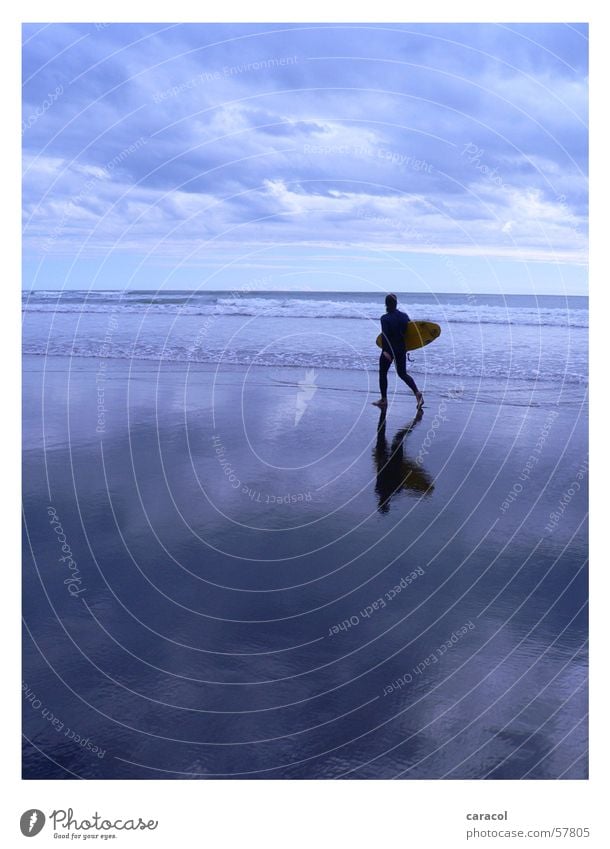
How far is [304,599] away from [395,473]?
3439 mm

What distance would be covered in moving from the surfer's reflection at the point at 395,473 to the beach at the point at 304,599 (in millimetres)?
44

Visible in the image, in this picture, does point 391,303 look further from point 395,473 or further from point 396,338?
point 395,473

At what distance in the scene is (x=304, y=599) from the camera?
583 cm

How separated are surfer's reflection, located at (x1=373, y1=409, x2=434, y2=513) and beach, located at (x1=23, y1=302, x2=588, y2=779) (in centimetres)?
4

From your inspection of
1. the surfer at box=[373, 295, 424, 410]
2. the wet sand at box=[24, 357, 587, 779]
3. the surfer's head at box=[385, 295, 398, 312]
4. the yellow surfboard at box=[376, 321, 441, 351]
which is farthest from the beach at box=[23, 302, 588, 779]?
the yellow surfboard at box=[376, 321, 441, 351]

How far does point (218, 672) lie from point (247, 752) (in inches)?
28.7

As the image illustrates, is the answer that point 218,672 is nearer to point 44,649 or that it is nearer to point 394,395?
point 44,649

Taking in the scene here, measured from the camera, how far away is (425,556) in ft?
21.7

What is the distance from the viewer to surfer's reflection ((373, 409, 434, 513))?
8.35 metres

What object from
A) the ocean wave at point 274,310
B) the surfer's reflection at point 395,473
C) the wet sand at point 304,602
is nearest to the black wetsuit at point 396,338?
the wet sand at point 304,602

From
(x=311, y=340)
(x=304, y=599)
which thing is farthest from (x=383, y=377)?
(x=311, y=340)
